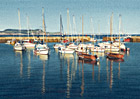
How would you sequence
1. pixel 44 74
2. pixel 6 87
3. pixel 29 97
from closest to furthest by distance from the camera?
1. pixel 29 97
2. pixel 6 87
3. pixel 44 74

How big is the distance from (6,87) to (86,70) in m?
19.0

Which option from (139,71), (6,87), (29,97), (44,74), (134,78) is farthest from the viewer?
(139,71)

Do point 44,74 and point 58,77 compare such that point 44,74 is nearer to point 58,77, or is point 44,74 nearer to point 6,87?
point 58,77

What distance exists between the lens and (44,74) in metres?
50.6

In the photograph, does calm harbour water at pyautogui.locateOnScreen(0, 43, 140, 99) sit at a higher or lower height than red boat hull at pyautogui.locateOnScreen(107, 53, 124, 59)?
lower

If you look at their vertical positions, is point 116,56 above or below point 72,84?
above

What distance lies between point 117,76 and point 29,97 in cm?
1944

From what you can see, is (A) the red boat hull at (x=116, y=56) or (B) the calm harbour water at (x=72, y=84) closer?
(B) the calm harbour water at (x=72, y=84)

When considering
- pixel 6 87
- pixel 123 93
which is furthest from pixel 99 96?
pixel 6 87

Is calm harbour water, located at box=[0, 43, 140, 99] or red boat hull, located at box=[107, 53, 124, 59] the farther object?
red boat hull, located at box=[107, 53, 124, 59]

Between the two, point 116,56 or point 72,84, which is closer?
point 72,84

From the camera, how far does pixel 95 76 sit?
157ft

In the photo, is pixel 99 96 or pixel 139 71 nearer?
pixel 99 96

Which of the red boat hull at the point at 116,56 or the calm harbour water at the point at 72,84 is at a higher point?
the red boat hull at the point at 116,56
